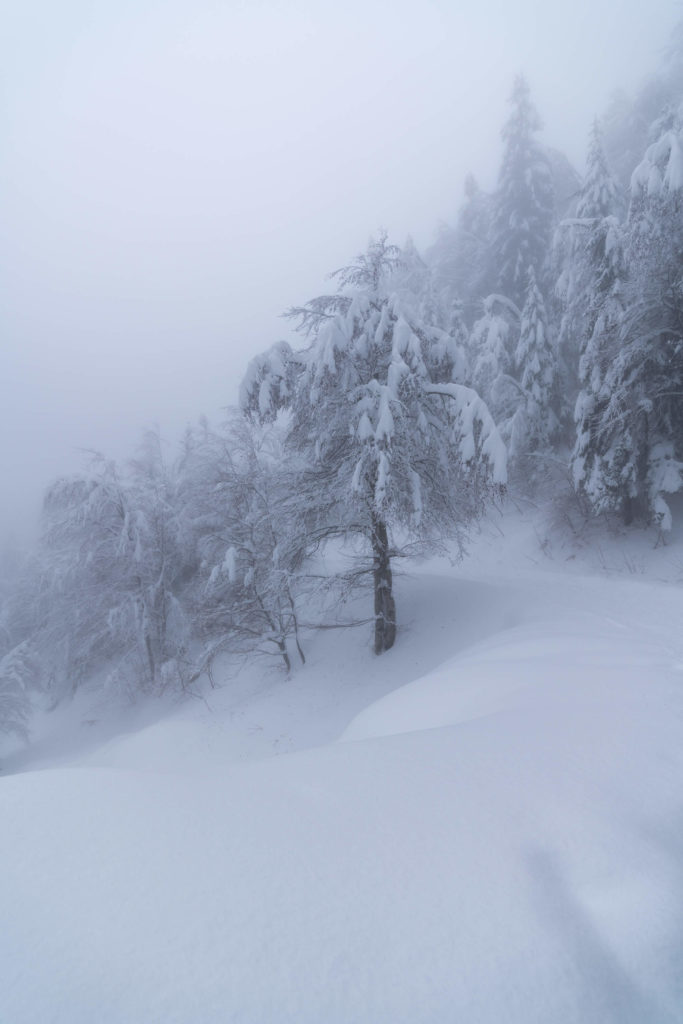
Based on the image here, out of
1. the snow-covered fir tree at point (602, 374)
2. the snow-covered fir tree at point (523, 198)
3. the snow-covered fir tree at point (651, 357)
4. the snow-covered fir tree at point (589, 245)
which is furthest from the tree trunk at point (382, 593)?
the snow-covered fir tree at point (523, 198)

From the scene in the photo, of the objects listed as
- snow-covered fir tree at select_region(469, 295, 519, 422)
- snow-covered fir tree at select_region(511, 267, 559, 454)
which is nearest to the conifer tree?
snow-covered fir tree at select_region(511, 267, 559, 454)

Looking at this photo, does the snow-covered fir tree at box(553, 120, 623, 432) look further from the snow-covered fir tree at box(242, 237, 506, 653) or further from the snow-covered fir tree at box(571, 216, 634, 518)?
the snow-covered fir tree at box(242, 237, 506, 653)

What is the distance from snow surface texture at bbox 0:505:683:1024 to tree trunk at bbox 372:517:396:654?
21.3ft

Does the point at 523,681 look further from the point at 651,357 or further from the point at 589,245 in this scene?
the point at 589,245

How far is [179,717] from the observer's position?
1249 cm

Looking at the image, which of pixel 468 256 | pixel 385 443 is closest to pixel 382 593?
pixel 385 443

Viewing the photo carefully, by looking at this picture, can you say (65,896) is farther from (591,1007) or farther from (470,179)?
(470,179)

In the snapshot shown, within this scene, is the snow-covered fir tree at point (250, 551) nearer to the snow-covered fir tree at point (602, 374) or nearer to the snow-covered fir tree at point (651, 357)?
the snow-covered fir tree at point (602, 374)

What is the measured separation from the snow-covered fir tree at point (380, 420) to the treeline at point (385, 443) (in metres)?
0.04

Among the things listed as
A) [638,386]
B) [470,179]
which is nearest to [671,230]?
[638,386]

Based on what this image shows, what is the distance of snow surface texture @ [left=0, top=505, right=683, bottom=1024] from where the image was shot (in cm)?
169

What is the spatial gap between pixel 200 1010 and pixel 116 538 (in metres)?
16.1

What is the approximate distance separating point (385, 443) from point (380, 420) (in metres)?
0.48

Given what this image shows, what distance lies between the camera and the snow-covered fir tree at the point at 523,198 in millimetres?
21516
